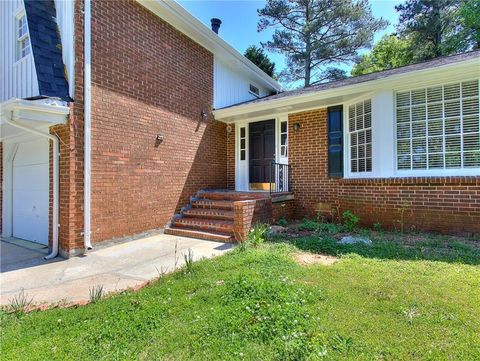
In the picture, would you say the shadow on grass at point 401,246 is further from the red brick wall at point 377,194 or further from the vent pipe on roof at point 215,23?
the vent pipe on roof at point 215,23

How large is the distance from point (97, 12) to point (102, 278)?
5.32 meters

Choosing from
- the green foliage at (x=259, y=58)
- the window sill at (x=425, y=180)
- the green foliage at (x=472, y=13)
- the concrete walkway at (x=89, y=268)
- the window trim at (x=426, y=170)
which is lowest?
the concrete walkway at (x=89, y=268)

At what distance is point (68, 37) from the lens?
5461 mm

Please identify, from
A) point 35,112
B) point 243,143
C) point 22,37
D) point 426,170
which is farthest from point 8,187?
point 426,170

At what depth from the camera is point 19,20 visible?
6.56 metres

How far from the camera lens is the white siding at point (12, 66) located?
5871 mm

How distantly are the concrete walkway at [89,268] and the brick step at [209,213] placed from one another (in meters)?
0.96

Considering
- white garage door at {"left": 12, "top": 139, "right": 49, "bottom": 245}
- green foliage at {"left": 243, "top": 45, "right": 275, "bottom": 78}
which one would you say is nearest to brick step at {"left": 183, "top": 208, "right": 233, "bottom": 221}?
white garage door at {"left": 12, "top": 139, "right": 49, "bottom": 245}

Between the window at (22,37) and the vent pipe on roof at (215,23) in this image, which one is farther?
the vent pipe on roof at (215,23)

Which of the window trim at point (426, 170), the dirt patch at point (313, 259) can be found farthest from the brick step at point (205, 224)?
the window trim at point (426, 170)

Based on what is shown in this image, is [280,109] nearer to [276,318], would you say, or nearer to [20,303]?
[276,318]

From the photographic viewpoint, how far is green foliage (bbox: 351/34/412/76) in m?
20.3

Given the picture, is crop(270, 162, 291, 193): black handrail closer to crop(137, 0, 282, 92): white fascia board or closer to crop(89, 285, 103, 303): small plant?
crop(137, 0, 282, 92): white fascia board

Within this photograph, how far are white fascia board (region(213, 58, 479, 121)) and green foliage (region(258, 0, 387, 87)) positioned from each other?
13516 mm
